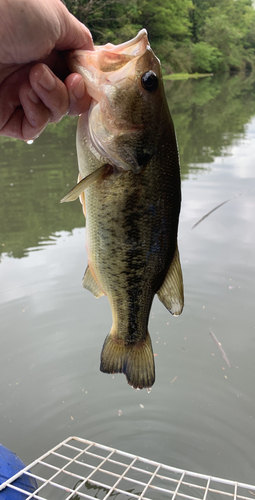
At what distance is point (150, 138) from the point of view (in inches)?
60.9

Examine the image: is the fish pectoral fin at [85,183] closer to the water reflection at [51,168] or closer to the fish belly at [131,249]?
the fish belly at [131,249]

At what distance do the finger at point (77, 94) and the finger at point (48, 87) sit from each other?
0.03 m

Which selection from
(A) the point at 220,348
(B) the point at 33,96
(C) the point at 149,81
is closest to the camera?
(C) the point at 149,81

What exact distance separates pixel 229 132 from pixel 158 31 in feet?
119

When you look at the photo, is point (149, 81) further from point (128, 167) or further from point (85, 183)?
point (85, 183)

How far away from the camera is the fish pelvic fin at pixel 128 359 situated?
6.34 ft

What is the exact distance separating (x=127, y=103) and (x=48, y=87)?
41 cm

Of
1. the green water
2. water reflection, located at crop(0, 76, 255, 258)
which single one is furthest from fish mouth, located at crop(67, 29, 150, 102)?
water reflection, located at crop(0, 76, 255, 258)

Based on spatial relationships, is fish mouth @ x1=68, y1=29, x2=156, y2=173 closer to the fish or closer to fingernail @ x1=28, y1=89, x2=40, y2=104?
the fish

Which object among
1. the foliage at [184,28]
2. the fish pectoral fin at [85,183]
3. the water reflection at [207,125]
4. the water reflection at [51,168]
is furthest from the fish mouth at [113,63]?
the foliage at [184,28]

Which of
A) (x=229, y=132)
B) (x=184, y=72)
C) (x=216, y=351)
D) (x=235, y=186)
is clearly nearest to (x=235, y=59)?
(x=184, y=72)

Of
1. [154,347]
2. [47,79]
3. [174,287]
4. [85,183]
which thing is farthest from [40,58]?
[154,347]

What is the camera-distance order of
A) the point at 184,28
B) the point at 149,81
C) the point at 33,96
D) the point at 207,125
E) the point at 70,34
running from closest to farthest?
the point at 149,81 < the point at 70,34 < the point at 33,96 < the point at 207,125 < the point at 184,28

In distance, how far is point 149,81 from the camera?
151 centimetres
